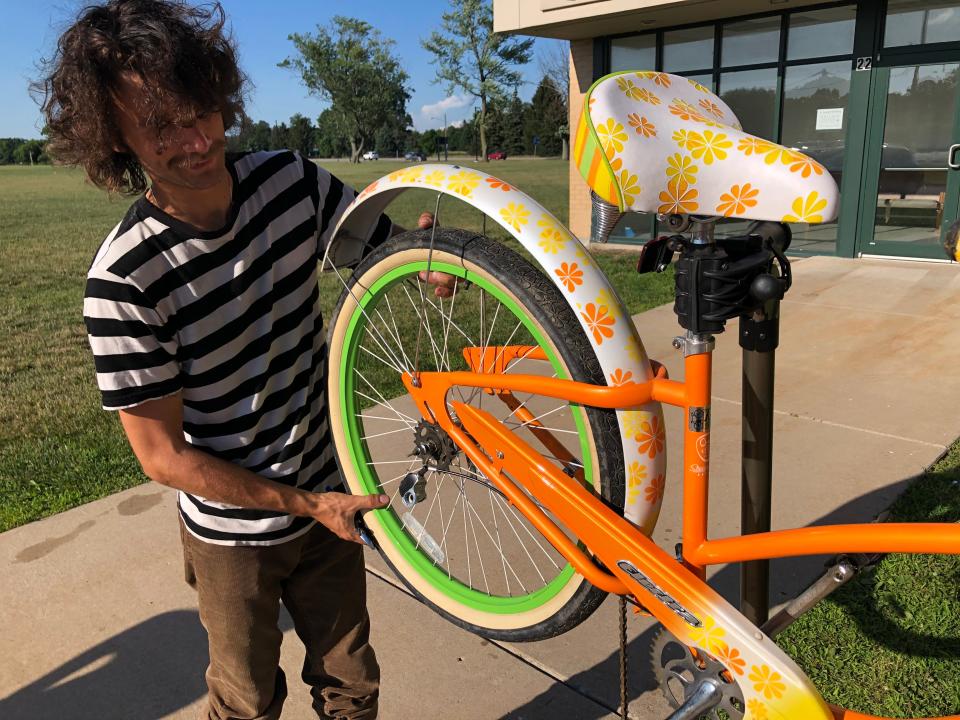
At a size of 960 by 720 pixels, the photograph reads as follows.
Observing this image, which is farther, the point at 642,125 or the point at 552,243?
the point at 552,243

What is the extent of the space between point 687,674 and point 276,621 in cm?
93

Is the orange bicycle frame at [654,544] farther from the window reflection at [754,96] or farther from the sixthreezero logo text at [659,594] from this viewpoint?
the window reflection at [754,96]

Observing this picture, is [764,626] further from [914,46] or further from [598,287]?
[914,46]

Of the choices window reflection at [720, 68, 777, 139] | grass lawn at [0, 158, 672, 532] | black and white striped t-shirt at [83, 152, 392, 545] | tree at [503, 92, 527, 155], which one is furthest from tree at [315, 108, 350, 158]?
black and white striped t-shirt at [83, 152, 392, 545]

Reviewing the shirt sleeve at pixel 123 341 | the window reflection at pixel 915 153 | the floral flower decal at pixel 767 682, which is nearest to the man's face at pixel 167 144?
the shirt sleeve at pixel 123 341

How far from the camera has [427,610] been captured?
2.57 meters

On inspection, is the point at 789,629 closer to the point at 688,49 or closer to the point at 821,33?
the point at 821,33

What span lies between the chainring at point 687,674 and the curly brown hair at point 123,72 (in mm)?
Answer: 1444

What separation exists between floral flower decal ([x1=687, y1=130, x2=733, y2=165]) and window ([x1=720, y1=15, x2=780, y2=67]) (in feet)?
29.5

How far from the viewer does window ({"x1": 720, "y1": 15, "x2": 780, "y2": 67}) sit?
912cm

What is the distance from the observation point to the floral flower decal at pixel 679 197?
1.34 meters

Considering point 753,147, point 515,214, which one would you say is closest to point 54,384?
point 515,214

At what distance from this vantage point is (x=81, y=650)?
2375 millimetres

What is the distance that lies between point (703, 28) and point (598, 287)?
9.46 metres
